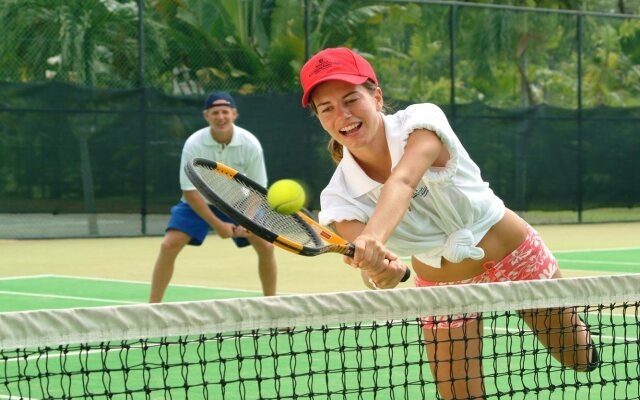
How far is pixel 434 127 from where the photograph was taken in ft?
11.3

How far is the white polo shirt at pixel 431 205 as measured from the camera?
3598 mm

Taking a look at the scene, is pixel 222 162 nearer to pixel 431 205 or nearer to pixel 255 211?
pixel 255 211

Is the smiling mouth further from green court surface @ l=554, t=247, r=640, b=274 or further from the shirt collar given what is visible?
green court surface @ l=554, t=247, r=640, b=274

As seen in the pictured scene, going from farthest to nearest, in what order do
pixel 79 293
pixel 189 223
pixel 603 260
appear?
pixel 603 260, pixel 79 293, pixel 189 223

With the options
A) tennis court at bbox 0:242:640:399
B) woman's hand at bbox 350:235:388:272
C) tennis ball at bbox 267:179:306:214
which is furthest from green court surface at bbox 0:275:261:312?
woman's hand at bbox 350:235:388:272

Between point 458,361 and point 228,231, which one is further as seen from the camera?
point 228,231

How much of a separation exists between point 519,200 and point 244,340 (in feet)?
35.6

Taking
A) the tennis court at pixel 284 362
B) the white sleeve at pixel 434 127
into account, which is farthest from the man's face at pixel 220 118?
the white sleeve at pixel 434 127

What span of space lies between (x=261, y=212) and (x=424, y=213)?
2.19 feet

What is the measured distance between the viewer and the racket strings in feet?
13.0

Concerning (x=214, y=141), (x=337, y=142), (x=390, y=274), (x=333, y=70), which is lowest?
(x=214, y=141)

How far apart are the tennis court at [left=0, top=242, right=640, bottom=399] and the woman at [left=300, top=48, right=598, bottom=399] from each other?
10 cm

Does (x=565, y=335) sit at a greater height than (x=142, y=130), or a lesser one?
greater

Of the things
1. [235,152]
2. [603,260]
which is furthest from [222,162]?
[603,260]
